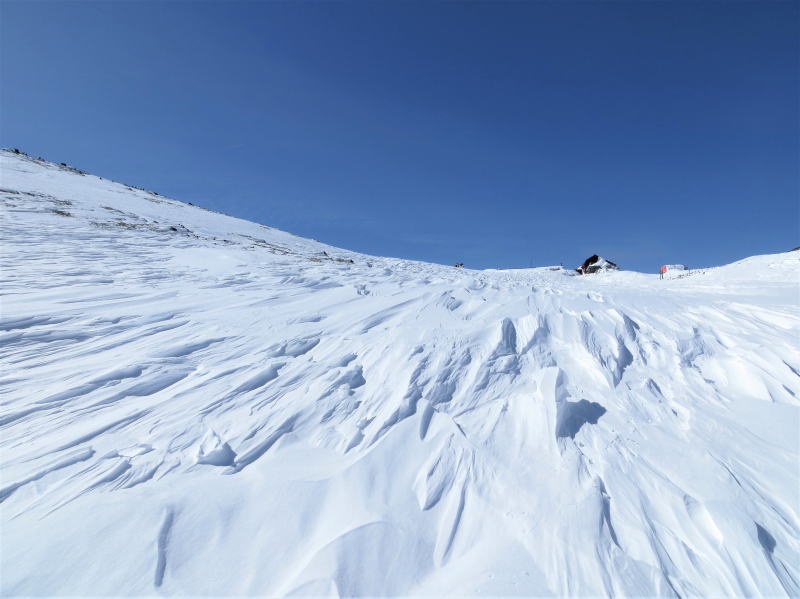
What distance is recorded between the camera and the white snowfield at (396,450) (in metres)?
1.68

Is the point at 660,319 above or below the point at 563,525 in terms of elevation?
above

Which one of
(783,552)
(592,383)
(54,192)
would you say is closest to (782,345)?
(592,383)

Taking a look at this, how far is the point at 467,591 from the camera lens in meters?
1.62

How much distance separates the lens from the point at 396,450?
233cm

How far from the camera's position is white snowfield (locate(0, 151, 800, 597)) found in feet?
5.51

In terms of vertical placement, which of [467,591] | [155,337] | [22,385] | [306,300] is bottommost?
[467,591]

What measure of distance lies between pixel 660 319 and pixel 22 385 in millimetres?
7160

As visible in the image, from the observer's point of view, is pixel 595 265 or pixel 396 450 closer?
pixel 396 450

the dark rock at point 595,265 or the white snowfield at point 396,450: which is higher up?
the dark rock at point 595,265

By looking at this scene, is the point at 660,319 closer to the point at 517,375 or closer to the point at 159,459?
the point at 517,375

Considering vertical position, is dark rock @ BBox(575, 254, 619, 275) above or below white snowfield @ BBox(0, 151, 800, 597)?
above

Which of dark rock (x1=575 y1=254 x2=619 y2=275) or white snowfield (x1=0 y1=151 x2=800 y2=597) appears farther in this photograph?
dark rock (x1=575 y1=254 x2=619 y2=275)

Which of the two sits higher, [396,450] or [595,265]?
[595,265]

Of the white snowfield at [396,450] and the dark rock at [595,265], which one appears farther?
the dark rock at [595,265]
